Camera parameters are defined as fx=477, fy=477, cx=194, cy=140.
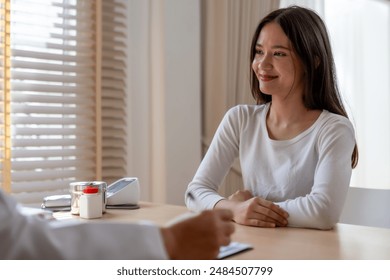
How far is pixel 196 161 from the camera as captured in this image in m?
2.88

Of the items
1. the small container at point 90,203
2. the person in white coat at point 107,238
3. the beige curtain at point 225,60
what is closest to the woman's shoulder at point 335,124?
the small container at point 90,203

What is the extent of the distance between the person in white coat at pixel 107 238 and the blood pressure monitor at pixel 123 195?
2.81 feet

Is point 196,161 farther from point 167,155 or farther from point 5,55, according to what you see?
point 5,55

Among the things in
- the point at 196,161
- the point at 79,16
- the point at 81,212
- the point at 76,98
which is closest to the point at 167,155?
the point at 196,161

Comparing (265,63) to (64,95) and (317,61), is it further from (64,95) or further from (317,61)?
(64,95)

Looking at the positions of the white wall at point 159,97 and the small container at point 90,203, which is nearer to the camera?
the small container at point 90,203

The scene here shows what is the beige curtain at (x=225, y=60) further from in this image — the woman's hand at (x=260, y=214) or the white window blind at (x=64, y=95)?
the woman's hand at (x=260, y=214)

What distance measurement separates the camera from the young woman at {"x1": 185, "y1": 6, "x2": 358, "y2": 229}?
1.63 metres

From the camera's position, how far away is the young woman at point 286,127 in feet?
5.34

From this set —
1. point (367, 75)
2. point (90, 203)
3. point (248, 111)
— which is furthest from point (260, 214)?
point (367, 75)

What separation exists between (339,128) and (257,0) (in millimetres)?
1812

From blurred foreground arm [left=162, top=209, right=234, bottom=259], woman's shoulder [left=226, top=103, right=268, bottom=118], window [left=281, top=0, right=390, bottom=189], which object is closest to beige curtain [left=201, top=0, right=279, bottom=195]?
window [left=281, top=0, right=390, bottom=189]

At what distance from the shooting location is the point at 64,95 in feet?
7.97
